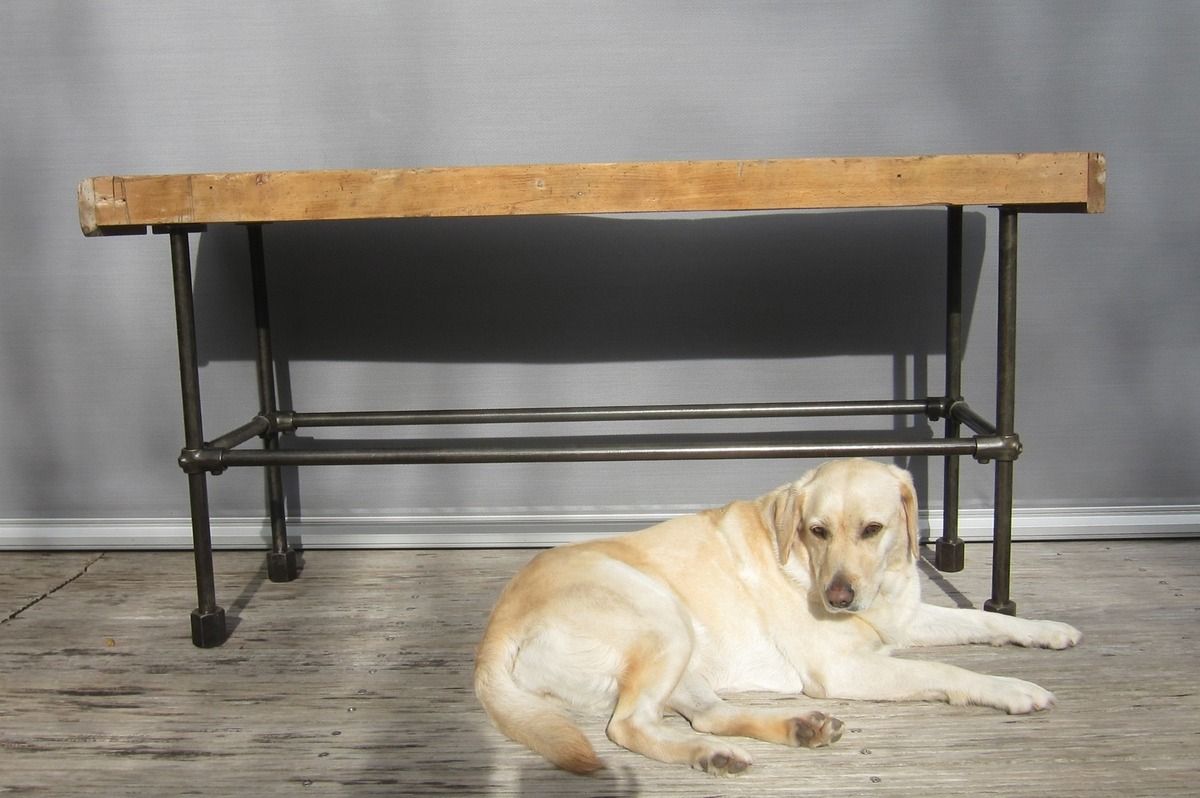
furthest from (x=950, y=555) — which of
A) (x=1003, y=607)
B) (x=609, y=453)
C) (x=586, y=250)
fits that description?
(x=586, y=250)

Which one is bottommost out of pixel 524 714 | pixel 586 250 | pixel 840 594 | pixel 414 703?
pixel 414 703

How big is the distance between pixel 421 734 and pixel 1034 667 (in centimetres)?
136

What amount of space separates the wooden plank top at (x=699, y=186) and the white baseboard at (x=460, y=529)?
1.29 meters

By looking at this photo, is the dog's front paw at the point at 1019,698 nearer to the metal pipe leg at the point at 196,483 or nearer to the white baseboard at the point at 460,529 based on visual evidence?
the white baseboard at the point at 460,529

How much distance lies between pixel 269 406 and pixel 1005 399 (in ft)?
6.74

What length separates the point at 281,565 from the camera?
3006mm

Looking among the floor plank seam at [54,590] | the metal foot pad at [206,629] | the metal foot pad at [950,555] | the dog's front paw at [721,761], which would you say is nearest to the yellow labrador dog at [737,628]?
the dog's front paw at [721,761]

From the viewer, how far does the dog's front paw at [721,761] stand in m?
1.89

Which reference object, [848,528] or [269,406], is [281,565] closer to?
[269,406]

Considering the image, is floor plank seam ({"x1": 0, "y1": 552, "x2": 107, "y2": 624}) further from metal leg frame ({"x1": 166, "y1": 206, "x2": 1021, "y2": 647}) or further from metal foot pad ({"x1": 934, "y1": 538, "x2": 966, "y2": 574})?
metal foot pad ({"x1": 934, "y1": 538, "x2": 966, "y2": 574})

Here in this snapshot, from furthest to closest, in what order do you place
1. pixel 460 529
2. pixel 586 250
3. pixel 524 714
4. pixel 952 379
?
pixel 460 529 → pixel 586 250 → pixel 952 379 → pixel 524 714

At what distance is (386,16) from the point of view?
307cm

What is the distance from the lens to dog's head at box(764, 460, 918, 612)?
2.09 meters

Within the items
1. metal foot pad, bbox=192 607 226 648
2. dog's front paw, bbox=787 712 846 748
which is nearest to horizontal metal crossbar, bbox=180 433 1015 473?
metal foot pad, bbox=192 607 226 648
